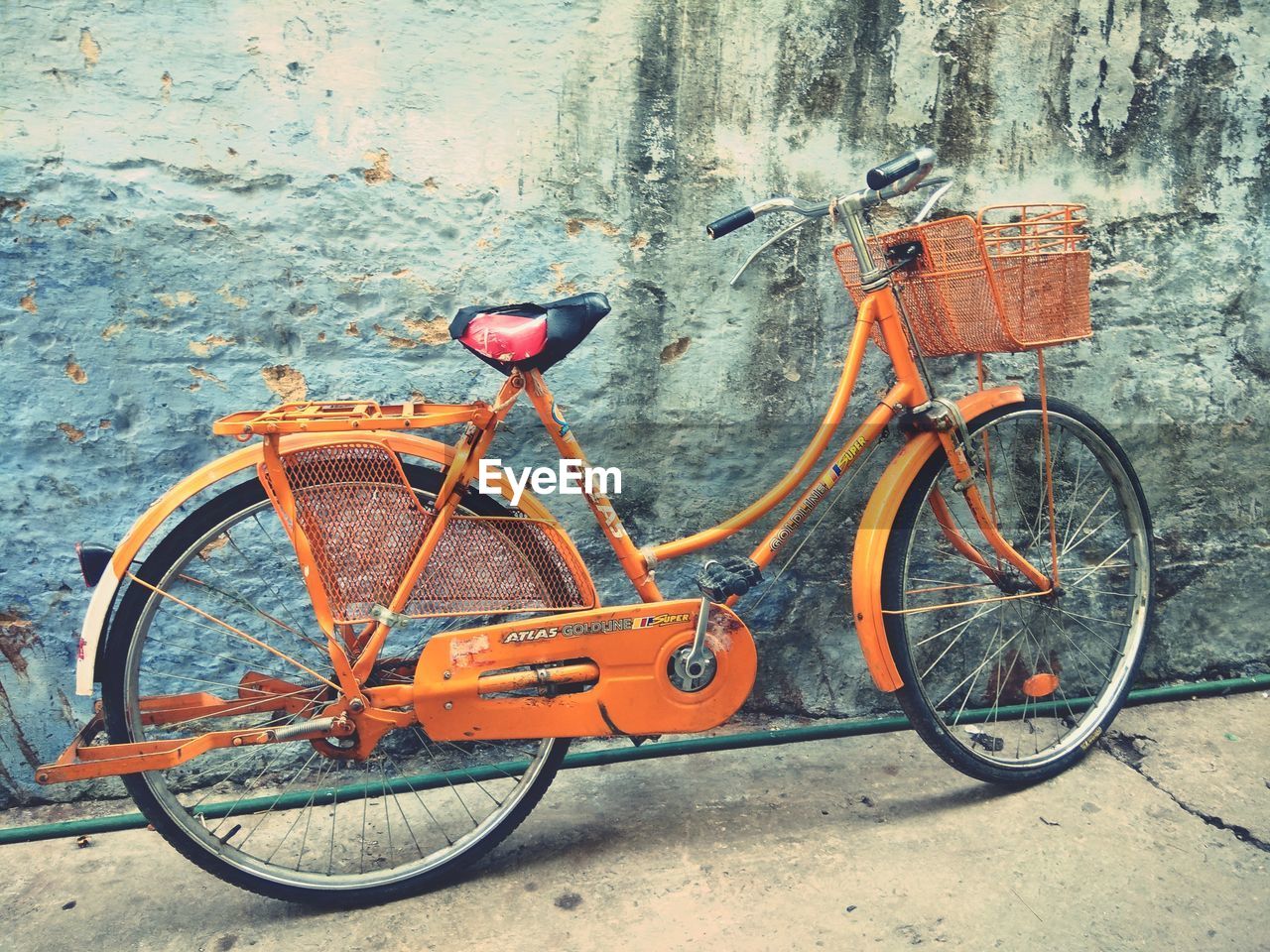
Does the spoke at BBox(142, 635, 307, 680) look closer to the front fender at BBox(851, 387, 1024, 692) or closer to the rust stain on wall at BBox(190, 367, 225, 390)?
the rust stain on wall at BBox(190, 367, 225, 390)

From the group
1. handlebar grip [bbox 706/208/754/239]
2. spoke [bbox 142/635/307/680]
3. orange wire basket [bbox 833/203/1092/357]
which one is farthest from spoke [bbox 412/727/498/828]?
orange wire basket [bbox 833/203/1092/357]

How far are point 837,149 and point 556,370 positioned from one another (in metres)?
1.04

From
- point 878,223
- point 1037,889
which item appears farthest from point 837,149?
point 1037,889

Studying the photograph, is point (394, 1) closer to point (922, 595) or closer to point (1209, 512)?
point (922, 595)

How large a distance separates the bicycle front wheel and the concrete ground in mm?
263

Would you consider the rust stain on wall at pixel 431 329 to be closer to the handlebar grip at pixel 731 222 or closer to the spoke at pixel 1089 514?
the handlebar grip at pixel 731 222

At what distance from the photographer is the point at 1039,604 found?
311 centimetres

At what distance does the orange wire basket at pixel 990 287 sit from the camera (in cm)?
229

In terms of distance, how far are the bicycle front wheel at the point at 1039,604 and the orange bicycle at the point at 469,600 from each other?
0.06ft

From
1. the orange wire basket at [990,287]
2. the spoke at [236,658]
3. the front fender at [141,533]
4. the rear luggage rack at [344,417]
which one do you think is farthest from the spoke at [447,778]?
the orange wire basket at [990,287]

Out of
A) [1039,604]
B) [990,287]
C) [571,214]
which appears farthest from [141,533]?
[1039,604]

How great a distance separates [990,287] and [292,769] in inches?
90.5

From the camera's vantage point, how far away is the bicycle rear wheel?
89.7 inches

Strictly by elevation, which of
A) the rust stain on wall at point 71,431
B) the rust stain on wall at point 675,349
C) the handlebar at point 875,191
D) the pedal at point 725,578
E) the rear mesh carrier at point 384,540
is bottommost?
the pedal at point 725,578
